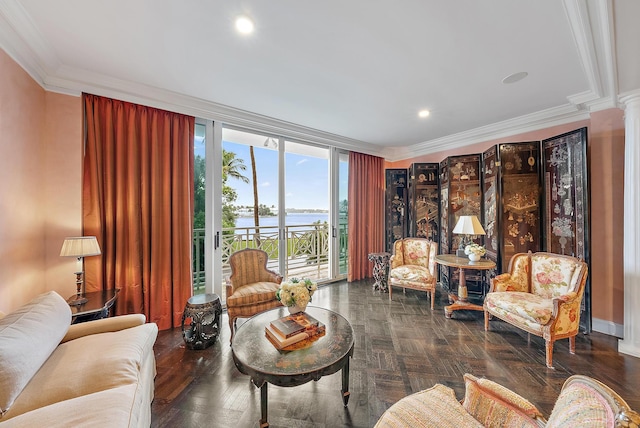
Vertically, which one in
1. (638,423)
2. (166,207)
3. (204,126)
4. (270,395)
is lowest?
(270,395)

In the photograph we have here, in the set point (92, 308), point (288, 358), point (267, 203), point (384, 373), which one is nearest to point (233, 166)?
point (267, 203)

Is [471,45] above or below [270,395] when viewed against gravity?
above

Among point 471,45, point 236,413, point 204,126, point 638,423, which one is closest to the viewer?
point 638,423

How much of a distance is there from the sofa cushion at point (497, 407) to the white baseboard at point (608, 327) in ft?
9.37

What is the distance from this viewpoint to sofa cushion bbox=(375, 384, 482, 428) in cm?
98

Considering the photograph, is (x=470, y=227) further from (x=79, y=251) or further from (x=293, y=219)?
(x=79, y=251)

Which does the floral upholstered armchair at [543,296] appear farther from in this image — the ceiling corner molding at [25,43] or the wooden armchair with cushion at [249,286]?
the ceiling corner molding at [25,43]

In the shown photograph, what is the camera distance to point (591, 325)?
8.66 feet

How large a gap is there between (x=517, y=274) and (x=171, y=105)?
4476 mm

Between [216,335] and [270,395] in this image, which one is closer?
[270,395]

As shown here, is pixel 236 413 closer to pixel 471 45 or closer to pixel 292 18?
pixel 292 18

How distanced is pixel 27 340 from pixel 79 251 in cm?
106

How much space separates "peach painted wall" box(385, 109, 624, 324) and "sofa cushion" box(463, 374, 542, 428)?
9.05 feet

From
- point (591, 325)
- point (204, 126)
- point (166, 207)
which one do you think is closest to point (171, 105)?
point (204, 126)
